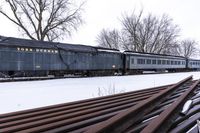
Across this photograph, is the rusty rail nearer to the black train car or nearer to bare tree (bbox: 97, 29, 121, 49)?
the black train car

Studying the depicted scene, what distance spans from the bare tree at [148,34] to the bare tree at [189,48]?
4535 centimetres

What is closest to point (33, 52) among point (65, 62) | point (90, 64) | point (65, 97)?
point (65, 62)

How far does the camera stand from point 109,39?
262ft

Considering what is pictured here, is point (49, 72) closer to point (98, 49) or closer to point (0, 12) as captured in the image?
point (98, 49)

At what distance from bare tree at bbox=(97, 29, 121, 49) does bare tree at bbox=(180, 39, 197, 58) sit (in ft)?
129

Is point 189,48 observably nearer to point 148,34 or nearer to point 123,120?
point 148,34

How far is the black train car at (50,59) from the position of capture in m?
19.9

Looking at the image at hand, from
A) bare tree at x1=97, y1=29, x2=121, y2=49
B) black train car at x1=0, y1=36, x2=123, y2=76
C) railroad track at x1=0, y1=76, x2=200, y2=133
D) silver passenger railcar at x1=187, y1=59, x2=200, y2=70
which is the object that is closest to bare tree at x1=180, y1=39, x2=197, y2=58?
bare tree at x1=97, y1=29, x2=121, y2=49

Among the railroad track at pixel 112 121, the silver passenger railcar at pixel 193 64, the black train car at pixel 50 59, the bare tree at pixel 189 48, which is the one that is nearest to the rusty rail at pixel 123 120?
the railroad track at pixel 112 121

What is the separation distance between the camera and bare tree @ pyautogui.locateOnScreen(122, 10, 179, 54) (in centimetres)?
6125

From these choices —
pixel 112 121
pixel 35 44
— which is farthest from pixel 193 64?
pixel 112 121

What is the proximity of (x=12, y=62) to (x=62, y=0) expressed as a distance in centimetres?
2204

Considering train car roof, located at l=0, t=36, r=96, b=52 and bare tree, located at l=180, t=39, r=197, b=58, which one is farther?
bare tree, located at l=180, t=39, r=197, b=58

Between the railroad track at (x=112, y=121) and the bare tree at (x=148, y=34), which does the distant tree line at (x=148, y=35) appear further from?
the railroad track at (x=112, y=121)
